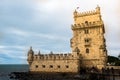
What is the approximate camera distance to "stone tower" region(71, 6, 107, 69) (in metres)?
64.4

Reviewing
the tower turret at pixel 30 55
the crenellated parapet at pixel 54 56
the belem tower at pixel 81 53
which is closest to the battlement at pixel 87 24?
the belem tower at pixel 81 53

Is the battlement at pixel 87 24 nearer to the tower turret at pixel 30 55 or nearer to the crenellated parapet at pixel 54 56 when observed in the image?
→ the crenellated parapet at pixel 54 56

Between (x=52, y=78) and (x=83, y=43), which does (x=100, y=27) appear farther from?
(x=52, y=78)

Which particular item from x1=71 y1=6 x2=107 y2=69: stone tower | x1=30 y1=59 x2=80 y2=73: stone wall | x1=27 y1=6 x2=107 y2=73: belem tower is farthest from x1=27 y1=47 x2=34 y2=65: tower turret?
x1=71 y1=6 x2=107 y2=69: stone tower

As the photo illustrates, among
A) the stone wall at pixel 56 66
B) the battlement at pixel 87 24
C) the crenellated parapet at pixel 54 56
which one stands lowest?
the stone wall at pixel 56 66

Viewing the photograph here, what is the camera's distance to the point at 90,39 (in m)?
66.0

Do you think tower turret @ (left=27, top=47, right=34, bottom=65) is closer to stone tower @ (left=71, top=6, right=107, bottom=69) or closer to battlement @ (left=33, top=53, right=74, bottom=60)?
battlement @ (left=33, top=53, right=74, bottom=60)

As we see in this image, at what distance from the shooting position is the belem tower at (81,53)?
210 feet

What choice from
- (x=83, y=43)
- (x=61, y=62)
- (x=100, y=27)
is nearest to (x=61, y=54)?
(x=61, y=62)

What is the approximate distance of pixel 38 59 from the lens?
68.2 meters

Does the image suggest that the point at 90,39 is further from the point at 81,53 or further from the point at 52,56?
the point at 52,56

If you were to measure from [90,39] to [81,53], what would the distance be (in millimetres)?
4426

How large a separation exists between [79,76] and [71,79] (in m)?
2.08

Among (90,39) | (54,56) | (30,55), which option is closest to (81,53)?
(90,39)
